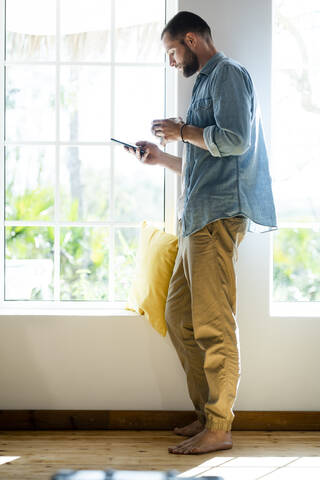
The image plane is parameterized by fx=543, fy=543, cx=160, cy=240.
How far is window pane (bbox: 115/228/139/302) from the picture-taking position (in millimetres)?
3045

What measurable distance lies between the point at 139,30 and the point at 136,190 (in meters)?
0.88

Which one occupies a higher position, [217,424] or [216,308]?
[216,308]

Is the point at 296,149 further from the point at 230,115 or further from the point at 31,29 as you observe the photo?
the point at 31,29

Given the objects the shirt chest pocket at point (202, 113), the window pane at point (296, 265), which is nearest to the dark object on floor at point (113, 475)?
the window pane at point (296, 265)

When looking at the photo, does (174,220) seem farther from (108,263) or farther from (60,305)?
(60,305)

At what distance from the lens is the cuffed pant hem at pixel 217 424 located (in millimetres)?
2420

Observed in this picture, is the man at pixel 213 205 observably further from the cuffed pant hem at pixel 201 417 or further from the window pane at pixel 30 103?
the window pane at pixel 30 103

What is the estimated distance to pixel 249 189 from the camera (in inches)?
93.1

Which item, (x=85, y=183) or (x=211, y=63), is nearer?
(x=211, y=63)

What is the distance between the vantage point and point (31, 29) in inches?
118

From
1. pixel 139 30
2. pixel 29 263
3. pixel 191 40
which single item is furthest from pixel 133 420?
pixel 139 30

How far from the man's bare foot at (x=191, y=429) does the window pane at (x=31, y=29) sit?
208cm

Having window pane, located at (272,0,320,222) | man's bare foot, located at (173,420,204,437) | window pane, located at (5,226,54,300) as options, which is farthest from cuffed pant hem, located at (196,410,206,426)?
window pane, located at (272,0,320,222)

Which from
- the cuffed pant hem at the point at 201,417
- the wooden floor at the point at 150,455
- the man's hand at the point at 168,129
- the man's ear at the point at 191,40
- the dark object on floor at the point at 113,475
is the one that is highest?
the man's ear at the point at 191,40
